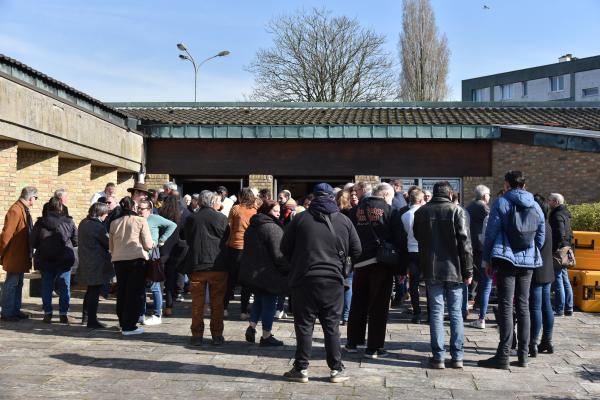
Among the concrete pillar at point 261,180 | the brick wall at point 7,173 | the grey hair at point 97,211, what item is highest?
the concrete pillar at point 261,180

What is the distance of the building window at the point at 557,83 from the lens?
6250 cm

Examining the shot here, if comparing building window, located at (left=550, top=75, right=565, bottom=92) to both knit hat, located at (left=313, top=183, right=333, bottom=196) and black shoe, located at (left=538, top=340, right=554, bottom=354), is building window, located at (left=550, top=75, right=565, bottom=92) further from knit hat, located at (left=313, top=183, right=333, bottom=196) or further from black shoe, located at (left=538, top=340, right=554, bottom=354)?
knit hat, located at (left=313, top=183, right=333, bottom=196)

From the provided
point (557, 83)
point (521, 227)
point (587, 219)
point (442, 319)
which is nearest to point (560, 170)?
point (587, 219)

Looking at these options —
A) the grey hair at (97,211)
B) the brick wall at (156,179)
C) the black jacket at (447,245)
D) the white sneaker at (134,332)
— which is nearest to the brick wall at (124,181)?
the brick wall at (156,179)

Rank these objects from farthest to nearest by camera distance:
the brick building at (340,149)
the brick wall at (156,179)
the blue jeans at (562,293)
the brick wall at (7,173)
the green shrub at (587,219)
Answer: the brick wall at (156,179) → the brick building at (340,149) → the brick wall at (7,173) → the green shrub at (587,219) → the blue jeans at (562,293)

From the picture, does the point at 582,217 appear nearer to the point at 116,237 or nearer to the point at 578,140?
the point at 578,140

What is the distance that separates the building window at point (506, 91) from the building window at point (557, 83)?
15.0 feet

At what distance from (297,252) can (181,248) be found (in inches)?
168

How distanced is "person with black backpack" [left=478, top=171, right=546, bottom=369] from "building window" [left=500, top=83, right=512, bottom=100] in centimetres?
6372

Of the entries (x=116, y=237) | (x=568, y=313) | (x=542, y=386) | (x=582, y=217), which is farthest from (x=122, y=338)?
(x=582, y=217)

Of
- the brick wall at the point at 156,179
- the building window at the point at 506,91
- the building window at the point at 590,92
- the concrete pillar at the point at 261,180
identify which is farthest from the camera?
the building window at the point at 506,91

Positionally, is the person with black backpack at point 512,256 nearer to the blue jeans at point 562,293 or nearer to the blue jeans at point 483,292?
the blue jeans at point 483,292

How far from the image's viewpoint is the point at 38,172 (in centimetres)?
1409

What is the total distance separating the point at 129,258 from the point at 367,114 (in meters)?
14.3
